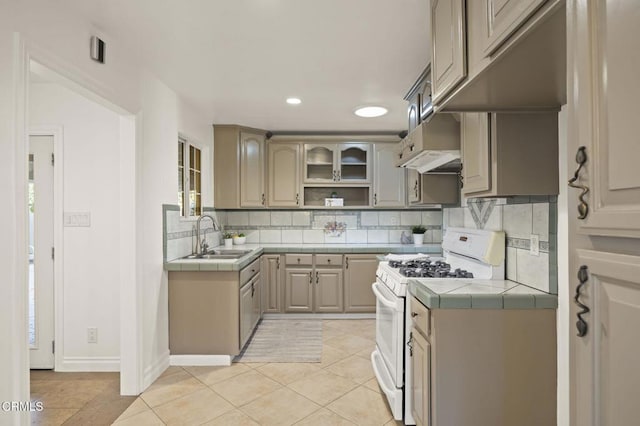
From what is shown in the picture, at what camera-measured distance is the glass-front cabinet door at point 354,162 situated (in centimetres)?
461

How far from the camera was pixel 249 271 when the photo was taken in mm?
3488

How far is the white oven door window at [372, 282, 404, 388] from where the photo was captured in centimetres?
208

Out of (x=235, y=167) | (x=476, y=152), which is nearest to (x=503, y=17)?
(x=476, y=152)

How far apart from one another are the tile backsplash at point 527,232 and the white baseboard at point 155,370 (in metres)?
2.62

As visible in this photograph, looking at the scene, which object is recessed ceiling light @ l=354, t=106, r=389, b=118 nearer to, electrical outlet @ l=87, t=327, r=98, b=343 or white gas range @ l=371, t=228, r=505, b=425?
white gas range @ l=371, t=228, r=505, b=425

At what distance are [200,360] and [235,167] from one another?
7.36 ft

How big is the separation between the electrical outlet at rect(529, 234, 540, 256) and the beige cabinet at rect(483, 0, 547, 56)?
114cm

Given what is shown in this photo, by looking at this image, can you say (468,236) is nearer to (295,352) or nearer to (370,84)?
(370,84)

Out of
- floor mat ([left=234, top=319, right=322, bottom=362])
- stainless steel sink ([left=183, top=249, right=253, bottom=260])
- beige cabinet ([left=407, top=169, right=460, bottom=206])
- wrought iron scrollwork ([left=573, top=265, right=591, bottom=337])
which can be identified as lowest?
floor mat ([left=234, top=319, right=322, bottom=362])

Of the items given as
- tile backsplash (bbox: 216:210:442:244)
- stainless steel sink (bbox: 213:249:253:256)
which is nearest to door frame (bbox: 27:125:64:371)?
stainless steel sink (bbox: 213:249:253:256)

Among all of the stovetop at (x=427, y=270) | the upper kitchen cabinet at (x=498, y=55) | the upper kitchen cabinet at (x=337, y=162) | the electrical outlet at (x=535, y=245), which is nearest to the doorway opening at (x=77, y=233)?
the stovetop at (x=427, y=270)

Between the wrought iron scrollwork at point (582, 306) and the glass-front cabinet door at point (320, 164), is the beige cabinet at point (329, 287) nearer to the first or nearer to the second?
the glass-front cabinet door at point (320, 164)

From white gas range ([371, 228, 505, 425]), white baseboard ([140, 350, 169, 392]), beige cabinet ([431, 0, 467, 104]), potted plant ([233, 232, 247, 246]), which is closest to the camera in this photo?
beige cabinet ([431, 0, 467, 104])

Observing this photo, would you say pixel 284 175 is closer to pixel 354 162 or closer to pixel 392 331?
pixel 354 162
